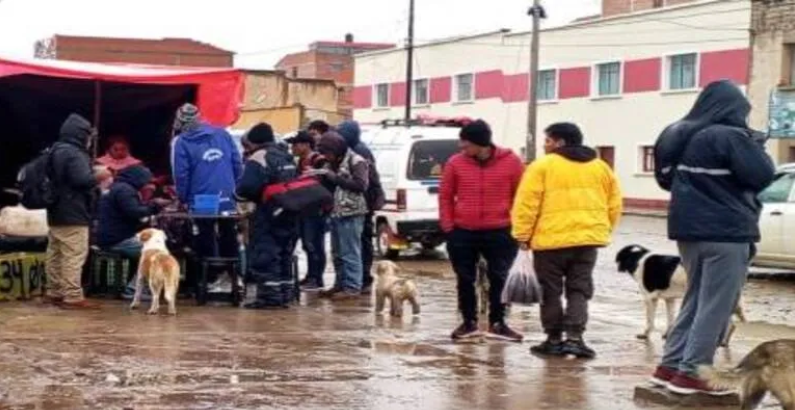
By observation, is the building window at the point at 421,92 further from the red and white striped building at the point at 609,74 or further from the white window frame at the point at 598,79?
the white window frame at the point at 598,79

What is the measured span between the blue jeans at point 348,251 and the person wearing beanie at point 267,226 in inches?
41.9

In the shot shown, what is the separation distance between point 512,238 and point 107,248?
4.34 m

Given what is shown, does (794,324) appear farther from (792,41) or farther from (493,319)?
(792,41)

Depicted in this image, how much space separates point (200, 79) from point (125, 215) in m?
2.10

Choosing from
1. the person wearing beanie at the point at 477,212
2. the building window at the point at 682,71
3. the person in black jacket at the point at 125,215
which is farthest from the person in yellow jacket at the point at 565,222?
the building window at the point at 682,71

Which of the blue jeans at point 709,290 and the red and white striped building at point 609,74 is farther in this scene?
the red and white striped building at point 609,74

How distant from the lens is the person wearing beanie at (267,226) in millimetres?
12250

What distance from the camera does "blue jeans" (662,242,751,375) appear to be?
7.77 m

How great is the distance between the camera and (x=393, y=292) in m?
12.3

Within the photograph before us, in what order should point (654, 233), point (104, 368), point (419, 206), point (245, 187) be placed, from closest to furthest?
point (104, 368)
point (245, 187)
point (419, 206)
point (654, 233)

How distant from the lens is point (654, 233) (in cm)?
3050

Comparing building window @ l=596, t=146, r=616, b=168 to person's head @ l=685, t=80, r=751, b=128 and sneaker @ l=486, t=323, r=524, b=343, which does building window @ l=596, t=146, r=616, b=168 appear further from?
person's head @ l=685, t=80, r=751, b=128

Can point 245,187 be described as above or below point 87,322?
above

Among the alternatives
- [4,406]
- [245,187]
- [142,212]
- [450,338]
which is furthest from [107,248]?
[4,406]
